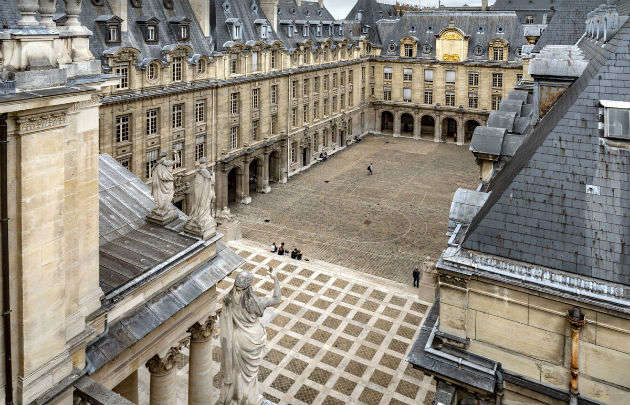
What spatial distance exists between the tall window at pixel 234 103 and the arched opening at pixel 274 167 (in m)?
11.3

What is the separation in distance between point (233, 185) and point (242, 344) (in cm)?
5403

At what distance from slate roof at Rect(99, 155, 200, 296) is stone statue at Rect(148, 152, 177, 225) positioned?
0.31 m

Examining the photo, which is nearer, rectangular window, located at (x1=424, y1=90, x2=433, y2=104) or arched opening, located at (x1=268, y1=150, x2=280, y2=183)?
arched opening, located at (x1=268, y1=150, x2=280, y2=183)

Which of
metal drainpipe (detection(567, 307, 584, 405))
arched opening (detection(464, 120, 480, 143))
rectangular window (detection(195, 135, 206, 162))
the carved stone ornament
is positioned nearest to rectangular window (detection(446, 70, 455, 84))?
arched opening (detection(464, 120, 480, 143))

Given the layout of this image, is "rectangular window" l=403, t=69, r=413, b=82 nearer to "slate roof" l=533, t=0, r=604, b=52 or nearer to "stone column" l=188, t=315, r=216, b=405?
"slate roof" l=533, t=0, r=604, b=52

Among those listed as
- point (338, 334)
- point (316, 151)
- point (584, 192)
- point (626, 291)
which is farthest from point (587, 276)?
point (316, 151)

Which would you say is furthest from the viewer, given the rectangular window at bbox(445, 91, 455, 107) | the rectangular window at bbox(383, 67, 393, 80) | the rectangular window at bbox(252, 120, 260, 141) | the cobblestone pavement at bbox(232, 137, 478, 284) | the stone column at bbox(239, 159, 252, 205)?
the rectangular window at bbox(383, 67, 393, 80)

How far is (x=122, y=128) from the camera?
4616 centimetres

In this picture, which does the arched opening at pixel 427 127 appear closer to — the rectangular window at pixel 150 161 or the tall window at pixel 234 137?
the tall window at pixel 234 137

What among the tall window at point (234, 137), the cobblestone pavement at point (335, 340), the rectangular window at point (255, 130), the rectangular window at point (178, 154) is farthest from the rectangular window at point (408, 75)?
the cobblestone pavement at point (335, 340)

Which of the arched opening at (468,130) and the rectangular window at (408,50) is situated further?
the rectangular window at (408,50)

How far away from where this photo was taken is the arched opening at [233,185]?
62931 millimetres

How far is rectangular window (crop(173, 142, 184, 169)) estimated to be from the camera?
52.2m

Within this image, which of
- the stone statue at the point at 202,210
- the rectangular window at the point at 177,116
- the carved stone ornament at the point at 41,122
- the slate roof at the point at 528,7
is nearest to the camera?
the carved stone ornament at the point at 41,122
